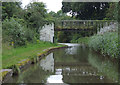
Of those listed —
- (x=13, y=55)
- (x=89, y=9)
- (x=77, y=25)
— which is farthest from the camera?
(x=89, y=9)

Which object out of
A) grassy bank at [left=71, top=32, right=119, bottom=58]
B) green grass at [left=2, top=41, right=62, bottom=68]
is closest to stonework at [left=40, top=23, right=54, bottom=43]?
green grass at [left=2, top=41, right=62, bottom=68]

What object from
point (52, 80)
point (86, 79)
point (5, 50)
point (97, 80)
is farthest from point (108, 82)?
point (5, 50)

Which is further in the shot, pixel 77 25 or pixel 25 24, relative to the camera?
pixel 77 25

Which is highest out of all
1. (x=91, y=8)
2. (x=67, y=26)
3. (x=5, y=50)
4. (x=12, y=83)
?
(x=91, y=8)

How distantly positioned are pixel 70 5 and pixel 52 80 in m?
37.4

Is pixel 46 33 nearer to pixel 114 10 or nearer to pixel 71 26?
pixel 71 26

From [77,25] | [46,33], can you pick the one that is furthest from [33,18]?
[77,25]

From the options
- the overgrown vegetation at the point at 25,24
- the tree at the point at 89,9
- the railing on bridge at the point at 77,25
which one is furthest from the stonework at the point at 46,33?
the tree at the point at 89,9

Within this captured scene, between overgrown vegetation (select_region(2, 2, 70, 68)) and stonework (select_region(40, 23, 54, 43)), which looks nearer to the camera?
overgrown vegetation (select_region(2, 2, 70, 68))

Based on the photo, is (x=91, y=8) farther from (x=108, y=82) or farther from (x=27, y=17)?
(x=108, y=82)

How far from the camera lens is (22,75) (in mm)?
7012

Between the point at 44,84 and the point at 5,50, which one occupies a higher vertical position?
the point at 5,50

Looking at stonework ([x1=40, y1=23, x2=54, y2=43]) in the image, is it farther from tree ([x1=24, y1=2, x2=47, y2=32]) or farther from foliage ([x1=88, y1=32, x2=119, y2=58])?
foliage ([x1=88, y1=32, x2=119, y2=58])

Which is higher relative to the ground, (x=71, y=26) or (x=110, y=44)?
(x=71, y=26)
